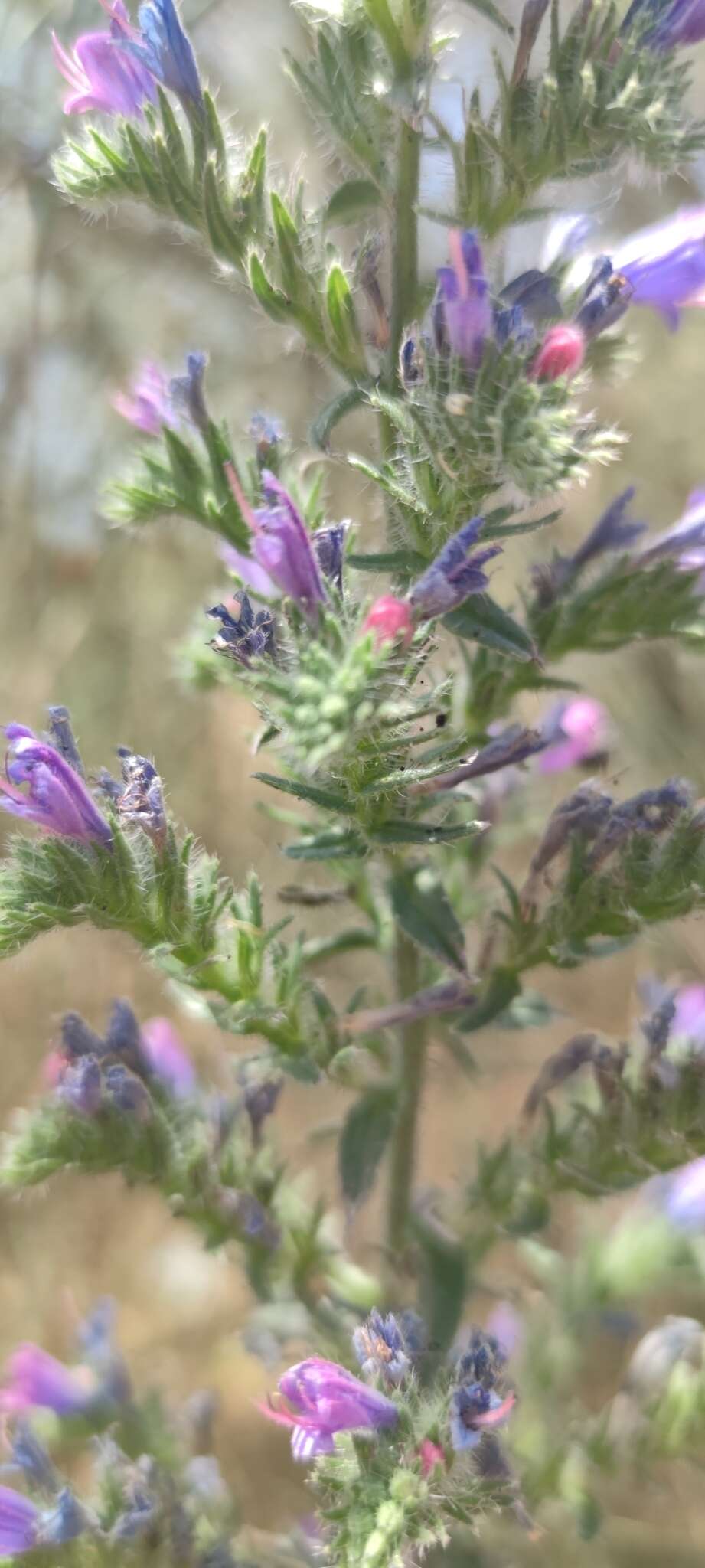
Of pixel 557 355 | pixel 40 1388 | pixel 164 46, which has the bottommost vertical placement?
pixel 40 1388

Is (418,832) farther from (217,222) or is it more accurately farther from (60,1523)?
(60,1523)

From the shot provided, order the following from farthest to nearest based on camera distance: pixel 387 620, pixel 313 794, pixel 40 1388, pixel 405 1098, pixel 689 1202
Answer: pixel 689 1202 → pixel 40 1388 → pixel 405 1098 → pixel 313 794 → pixel 387 620

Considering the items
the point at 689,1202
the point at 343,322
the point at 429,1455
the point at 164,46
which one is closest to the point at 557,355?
the point at 343,322

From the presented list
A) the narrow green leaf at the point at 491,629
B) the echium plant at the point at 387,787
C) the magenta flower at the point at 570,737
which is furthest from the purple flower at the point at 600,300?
the magenta flower at the point at 570,737

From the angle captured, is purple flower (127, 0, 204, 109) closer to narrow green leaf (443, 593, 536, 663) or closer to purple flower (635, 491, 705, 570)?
narrow green leaf (443, 593, 536, 663)

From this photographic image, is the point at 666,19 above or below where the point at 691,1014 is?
above

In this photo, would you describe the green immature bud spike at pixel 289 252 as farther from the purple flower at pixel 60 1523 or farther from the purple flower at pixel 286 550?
the purple flower at pixel 60 1523

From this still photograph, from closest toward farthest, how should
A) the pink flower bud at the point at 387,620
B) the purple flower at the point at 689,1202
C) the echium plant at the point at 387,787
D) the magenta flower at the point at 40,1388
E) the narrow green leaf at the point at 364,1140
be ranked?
1. the pink flower bud at the point at 387,620
2. the echium plant at the point at 387,787
3. the narrow green leaf at the point at 364,1140
4. the magenta flower at the point at 40,1388
5. the purple flower at the point at 689,1202
